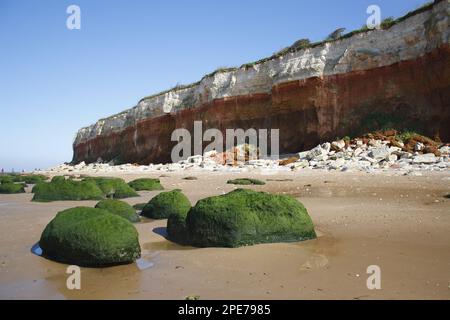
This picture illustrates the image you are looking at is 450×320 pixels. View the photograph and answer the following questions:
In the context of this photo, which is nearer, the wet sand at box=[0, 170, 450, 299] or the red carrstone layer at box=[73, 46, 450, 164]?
the wet sand at box=[0, 170, 450, 299]

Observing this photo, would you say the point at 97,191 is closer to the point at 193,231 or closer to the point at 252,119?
the point at 193,231

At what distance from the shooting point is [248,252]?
172 inches

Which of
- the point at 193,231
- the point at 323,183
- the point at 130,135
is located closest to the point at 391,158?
the point at 323,183

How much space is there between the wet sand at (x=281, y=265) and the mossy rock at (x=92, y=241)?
0.42 feet

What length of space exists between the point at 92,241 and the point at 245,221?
1.81 meters

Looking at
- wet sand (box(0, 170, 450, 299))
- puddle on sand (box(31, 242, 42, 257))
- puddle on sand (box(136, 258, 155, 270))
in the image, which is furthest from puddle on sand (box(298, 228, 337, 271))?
puddle on sand (box(31, 242, 42, 257))

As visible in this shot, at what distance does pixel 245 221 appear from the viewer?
477 centimetres

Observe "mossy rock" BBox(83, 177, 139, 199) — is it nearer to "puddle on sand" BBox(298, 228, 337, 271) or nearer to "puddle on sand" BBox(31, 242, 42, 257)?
"puddle on sand" BBox(31, 242, 42, 257)

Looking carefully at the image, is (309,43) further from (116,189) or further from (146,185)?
(116,189)

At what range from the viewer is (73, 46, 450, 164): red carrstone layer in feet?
59.0

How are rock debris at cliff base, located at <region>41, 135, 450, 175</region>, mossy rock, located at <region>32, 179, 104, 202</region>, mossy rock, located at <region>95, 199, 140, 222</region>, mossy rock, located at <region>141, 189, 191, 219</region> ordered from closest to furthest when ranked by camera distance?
1. mossy rock, located at <region>95, 199, 140, 222</region>
2. mossy rock, located at <region>141, 189, 191, 219</region>
3. mossy rock, located at <region>32, 179, 104, 202</region>
4. rock debris at cliff base, located at <region>41, 135, 450, 175</region>

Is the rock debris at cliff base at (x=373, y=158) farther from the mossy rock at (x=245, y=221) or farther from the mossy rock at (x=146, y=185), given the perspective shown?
the mossy rock at (x=245, y=221)

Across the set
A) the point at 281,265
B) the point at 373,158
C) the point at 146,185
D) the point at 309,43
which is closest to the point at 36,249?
the point at 281,265

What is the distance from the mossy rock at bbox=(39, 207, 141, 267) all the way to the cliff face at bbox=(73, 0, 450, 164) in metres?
16.8
